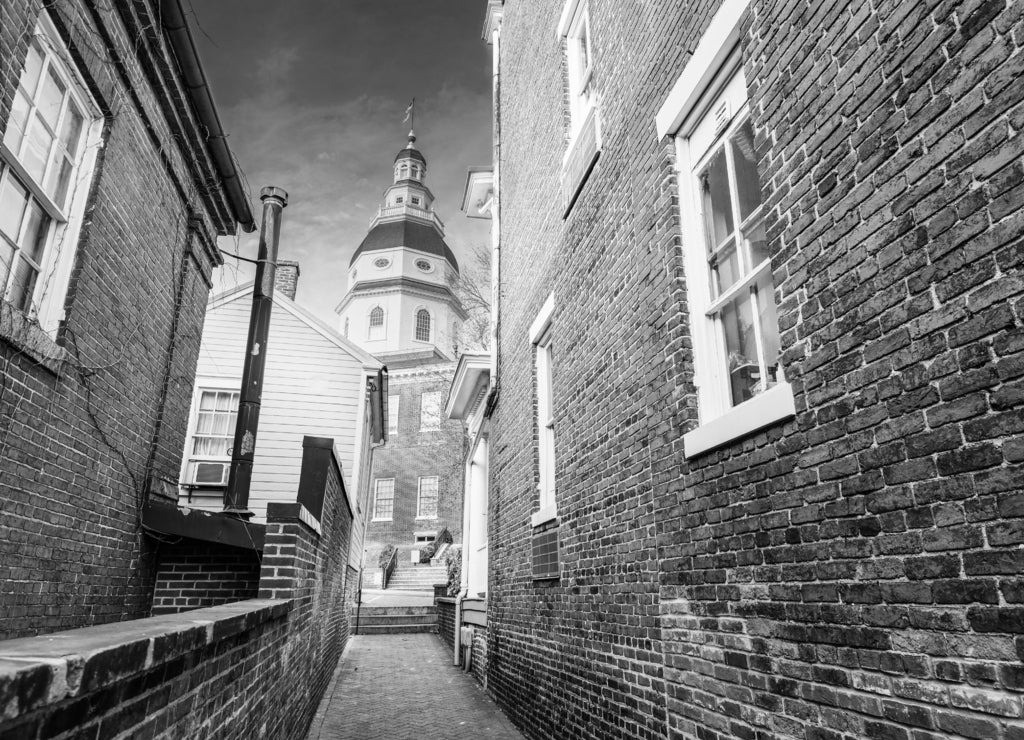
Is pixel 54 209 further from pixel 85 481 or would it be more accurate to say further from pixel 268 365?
pixel 268 365

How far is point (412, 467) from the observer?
36.7 meters

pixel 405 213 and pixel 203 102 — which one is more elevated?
pixel 405 213

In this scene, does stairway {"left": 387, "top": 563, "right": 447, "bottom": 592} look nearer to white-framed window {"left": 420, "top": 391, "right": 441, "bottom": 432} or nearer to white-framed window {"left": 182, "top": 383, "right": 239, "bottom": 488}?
white-framed window {"left": 420, "top": 391, "right": 441, "bottom": 432}

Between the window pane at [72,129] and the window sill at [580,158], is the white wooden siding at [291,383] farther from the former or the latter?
the window pane at [72,129]

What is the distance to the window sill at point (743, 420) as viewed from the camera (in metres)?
3.04

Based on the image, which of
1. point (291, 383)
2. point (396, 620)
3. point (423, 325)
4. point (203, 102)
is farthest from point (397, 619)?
point (423, 325)

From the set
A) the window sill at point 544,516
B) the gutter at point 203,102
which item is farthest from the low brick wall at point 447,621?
the gutter at point 203,102

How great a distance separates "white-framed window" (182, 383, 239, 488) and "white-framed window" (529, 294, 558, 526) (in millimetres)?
7723

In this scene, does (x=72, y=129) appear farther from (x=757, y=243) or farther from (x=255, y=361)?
(x=757, y=243)

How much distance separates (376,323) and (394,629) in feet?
102

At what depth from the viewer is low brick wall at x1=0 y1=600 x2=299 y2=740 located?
3.95ft

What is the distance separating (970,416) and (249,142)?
8.34 metres

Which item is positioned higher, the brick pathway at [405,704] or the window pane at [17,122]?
the window pane at [17,122]

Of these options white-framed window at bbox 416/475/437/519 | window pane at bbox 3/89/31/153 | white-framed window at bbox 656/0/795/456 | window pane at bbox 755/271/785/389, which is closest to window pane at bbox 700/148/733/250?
white-framed window at bbox 656/0/795/456
